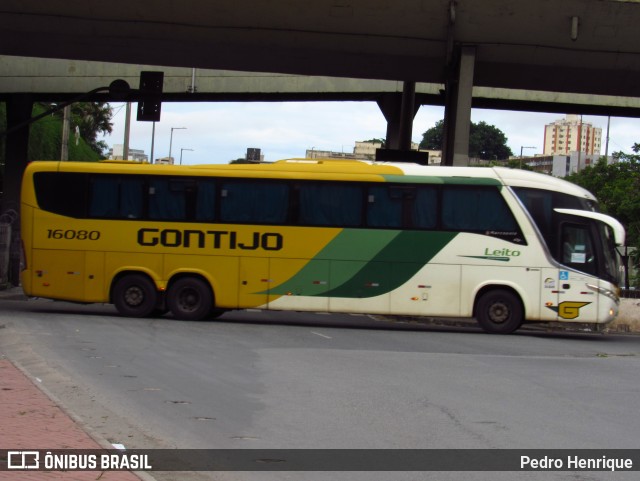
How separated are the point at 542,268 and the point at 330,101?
1927 centimetres

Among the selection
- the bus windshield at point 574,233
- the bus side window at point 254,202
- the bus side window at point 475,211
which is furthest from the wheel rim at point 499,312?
the bus side window at point 254,202

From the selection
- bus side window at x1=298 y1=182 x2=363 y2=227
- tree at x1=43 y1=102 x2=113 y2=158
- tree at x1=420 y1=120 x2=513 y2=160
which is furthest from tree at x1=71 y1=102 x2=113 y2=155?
tree at x1=420 y1=120 x2=513 y2=160

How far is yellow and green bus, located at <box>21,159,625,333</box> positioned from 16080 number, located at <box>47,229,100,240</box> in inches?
1.3

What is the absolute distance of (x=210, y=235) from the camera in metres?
21.3

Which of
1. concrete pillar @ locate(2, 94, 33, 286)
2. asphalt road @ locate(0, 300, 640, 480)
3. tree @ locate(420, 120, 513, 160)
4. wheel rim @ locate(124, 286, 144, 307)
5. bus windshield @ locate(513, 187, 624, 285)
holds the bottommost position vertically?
asphalt road @ locate(0, 300, 640, 480)

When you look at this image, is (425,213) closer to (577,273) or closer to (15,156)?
(577,273)

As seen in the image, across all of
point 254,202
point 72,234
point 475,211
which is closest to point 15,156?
point 72,234

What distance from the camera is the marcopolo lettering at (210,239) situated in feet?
69.2

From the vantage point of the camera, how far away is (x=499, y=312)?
20.6 m

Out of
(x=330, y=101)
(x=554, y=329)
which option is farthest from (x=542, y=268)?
(x=330, y=101)

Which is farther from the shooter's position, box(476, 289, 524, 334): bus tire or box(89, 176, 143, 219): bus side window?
box(89, 176, 143, 219): bus side window

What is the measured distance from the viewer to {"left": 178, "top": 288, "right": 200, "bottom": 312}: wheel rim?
21.4 metres

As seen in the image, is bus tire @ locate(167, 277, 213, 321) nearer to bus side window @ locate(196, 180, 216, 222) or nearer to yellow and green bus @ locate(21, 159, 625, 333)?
yellow and green bus @ locate(21, 159, 625, 333)

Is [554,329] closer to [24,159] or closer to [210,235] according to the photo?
[210,235]
